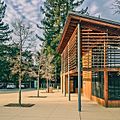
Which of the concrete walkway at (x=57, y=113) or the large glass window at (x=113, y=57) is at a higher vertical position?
the large glass window at (x=113, y=57)

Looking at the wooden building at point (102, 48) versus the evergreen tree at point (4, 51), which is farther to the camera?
the evergreen tree at point (4, 51)

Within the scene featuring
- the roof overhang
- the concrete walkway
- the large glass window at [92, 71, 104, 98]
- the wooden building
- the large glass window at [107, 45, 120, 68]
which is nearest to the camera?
the concrete walkway

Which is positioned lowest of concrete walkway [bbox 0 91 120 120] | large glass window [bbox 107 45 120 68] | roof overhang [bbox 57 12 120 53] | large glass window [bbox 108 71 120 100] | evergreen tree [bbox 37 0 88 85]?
concrete walkway [bbox 0 91 120 120]

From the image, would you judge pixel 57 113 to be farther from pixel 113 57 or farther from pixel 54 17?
pixel 54 17

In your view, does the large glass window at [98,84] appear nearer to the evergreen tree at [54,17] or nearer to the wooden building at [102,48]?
the wooden building at [102,48]

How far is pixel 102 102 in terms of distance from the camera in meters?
26.8

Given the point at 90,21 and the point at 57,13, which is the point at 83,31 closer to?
the point at 90,21

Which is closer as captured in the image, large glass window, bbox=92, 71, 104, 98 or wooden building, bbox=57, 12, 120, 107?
wooden building, bbox=57, 12, 120, 107

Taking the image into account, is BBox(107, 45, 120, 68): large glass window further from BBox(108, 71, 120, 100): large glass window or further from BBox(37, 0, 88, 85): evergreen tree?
BBox(37, 0, 88, 85): evergreen tree

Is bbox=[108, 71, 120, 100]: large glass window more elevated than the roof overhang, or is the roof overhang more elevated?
the roof overhang

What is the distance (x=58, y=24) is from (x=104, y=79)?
172 ft

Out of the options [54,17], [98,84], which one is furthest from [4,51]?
[98,84]

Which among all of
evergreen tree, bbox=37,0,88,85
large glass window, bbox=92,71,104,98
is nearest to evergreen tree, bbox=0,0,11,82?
evergreen tree, bbox=37,0,88,85

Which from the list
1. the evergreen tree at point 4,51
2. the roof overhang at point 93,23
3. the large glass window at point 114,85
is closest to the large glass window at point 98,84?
the large glass window at point 114,85
